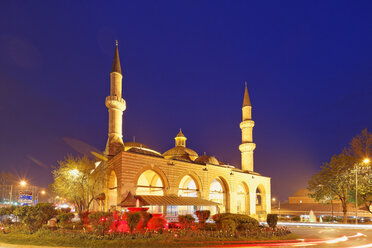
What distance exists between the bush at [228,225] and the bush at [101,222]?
558cm

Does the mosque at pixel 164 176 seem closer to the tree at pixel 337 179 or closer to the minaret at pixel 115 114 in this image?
the minaret at pixel 115 114

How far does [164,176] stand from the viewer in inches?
1068

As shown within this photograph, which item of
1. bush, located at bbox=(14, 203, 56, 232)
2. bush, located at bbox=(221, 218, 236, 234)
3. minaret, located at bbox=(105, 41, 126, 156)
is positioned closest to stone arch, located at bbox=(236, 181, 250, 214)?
minaret, located at bbox=(105, 41, 126, 156)

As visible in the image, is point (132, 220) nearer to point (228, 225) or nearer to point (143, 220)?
point (143, 220)

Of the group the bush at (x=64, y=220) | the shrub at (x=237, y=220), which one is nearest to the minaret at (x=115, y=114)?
the bush at (x=64, y=220)

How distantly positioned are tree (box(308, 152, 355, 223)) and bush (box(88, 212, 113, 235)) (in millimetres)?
26850

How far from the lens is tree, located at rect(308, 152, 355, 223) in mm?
29797

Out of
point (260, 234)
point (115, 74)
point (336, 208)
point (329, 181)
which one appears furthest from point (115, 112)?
point (336, 208)

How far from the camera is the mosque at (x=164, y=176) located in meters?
23.8

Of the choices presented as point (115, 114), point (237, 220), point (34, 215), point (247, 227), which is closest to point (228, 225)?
point (237, 220)

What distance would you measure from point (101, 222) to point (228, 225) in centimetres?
616

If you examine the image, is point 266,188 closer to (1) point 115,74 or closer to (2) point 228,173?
(2) point 228,173

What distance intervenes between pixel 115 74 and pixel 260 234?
25028 millimetres

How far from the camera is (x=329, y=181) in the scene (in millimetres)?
30969
